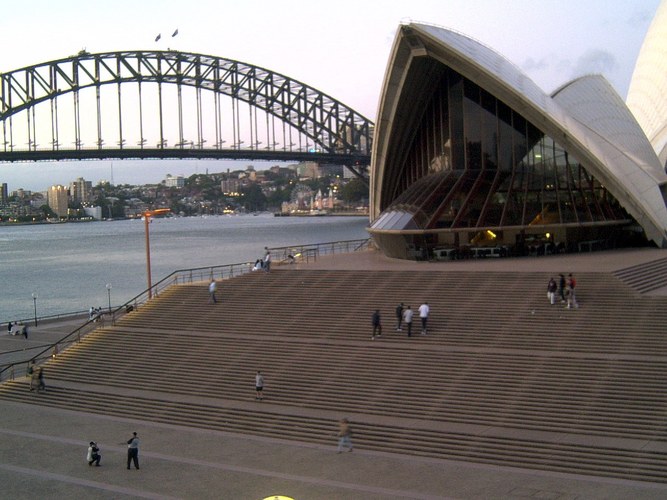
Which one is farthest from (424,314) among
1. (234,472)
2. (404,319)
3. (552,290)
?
(234,472)

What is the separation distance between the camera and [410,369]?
61.4ft

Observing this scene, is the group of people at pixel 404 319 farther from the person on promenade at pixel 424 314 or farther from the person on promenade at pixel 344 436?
the person on promenade at pixel 344 436

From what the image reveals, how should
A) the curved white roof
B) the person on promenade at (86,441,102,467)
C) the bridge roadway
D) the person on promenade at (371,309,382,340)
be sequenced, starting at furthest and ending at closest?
the curved white roof → the person on promenade at (371,309,382,340) → the person on promenade at (86,441,102,467) → the bridge roadway

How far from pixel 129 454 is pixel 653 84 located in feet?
103

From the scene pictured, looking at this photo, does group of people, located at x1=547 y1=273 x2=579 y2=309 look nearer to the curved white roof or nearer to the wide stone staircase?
the wide stone staircase

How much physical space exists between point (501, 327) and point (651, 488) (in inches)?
282

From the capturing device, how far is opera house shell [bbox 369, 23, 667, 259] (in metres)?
28.3

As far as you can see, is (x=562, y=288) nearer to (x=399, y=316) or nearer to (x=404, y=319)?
(x=404, y=319)

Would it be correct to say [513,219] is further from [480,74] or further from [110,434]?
[110,434]

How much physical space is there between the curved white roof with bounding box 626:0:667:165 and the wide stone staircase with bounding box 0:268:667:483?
16.4m

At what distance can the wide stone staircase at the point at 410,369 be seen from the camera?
15.5 metres

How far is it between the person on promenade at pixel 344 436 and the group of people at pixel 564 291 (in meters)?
7.19

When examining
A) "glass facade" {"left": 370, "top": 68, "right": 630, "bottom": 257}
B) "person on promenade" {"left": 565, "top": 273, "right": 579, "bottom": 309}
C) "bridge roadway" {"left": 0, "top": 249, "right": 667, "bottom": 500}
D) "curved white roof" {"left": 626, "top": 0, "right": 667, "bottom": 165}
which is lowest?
"bridge roadway" {"left": 0, "top": 249, "right": 667, "bottom": 500}

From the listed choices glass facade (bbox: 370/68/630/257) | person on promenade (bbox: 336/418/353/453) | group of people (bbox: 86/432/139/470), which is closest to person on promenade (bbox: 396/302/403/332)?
person on promenade (bbox: 336/418/353/453)
